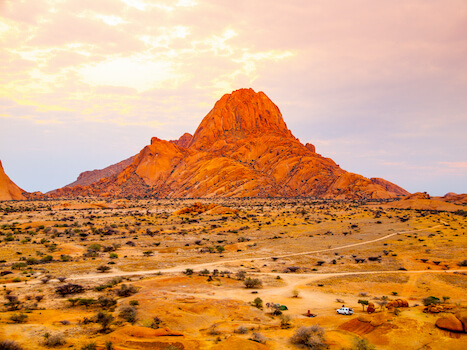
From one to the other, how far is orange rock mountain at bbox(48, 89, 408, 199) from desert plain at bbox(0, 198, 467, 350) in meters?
92.4

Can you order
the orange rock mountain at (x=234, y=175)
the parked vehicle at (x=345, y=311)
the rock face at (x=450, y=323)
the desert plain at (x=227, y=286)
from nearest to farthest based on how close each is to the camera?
the rock face at (x=450, y=323) < the desert plain at (x=227, y=286) < the parked vehicle at (x=345, y=311) < the orange rock mountain at (x=234, y=175)

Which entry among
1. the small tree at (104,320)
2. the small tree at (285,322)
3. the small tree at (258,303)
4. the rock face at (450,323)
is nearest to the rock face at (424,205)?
the rock face at (450,323)

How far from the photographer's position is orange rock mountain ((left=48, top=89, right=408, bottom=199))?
154 m

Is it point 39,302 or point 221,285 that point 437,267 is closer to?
point 221,285

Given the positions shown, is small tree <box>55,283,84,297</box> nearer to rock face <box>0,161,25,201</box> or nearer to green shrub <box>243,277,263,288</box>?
green shrub <box>243,277,263,288</box>

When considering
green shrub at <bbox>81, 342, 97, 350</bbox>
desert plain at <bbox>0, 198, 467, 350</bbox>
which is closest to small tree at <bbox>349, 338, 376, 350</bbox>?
desert plain at <bbox>0, 198, 467, 350</bbox>

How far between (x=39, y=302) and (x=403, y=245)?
46.4m

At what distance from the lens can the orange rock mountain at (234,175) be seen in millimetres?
154375

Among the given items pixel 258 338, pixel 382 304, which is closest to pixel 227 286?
pixel 258 338

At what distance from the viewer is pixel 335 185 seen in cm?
15850

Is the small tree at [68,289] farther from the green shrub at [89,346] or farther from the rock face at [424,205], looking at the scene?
the rock face at [424,205]

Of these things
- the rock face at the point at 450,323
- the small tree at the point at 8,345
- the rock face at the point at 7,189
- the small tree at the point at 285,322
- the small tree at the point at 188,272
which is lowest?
the small tree at the point at 285,322

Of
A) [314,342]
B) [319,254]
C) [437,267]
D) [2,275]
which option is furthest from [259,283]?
[2,275]

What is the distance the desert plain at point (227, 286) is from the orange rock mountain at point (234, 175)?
9240 cm
